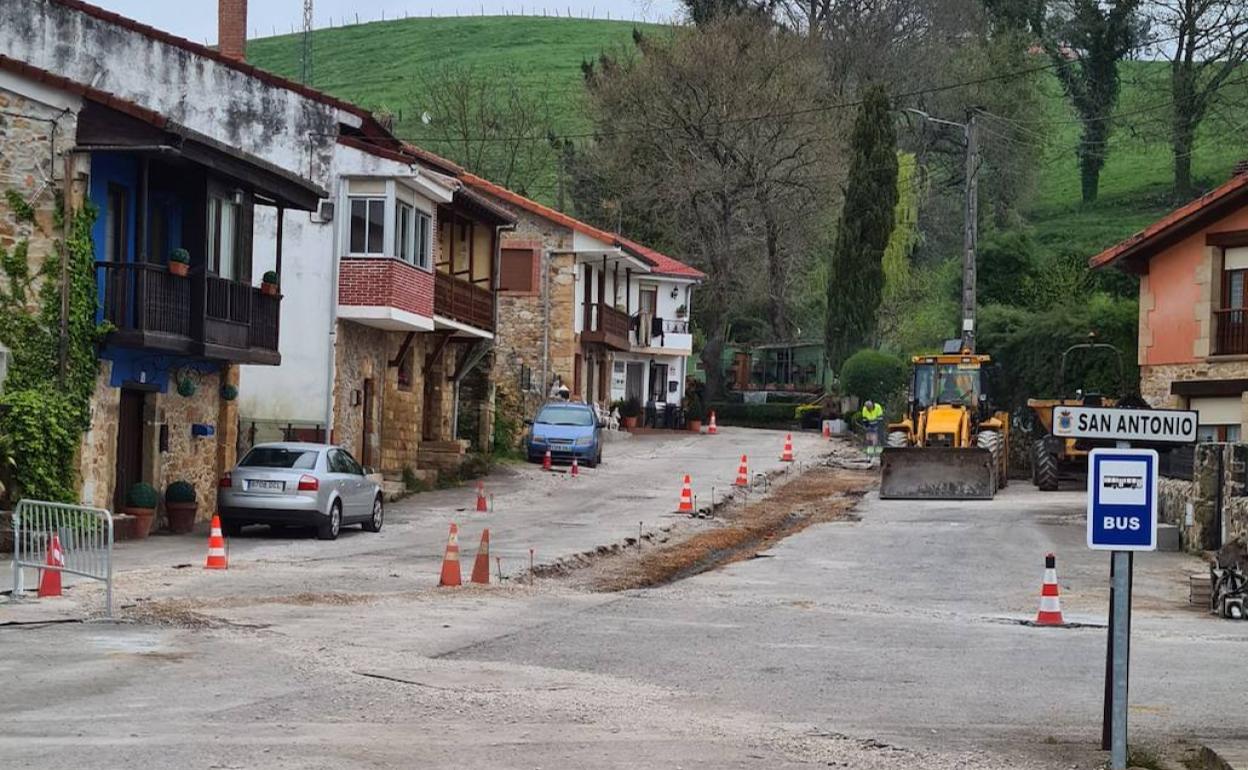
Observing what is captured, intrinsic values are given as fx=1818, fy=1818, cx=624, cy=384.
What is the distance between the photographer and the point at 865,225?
2494 inches

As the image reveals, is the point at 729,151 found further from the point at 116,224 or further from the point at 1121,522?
the point at 1121,522

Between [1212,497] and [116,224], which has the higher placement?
[116,224]

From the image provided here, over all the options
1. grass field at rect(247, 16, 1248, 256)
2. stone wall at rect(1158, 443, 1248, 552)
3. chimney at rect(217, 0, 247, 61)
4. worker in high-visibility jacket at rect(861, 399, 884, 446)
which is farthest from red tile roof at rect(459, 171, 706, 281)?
stone wall at rect(1158, 443, 1248, 552)

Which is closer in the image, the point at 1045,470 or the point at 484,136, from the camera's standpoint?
the point at 1045,470

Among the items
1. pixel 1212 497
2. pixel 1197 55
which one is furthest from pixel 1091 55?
pixel 1212 497

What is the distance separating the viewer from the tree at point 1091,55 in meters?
88.6

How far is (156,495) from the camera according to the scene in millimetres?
28391

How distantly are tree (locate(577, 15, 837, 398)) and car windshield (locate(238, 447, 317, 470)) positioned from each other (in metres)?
39.8

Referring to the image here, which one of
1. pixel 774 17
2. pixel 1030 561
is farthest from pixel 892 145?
pixel 1030 561

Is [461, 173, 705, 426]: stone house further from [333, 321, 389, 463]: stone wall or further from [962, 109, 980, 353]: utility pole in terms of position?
[962, 109, 980, 353]: utility pole

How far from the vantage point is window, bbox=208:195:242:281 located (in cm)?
2938

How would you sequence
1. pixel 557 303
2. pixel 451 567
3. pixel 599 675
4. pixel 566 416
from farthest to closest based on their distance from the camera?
pixel 557 303 < pixel 566 416 < pixel 451 567 < pixel 599 675

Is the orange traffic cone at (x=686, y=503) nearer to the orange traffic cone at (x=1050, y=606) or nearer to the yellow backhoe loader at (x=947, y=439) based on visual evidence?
the yellow backhoe loader at (x=947, y=439)

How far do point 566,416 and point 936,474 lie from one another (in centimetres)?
1256
